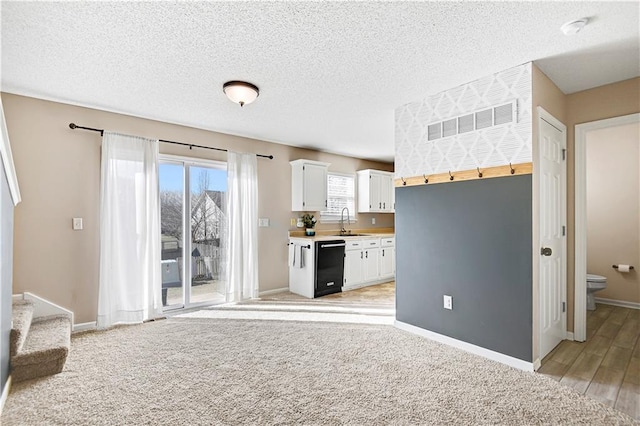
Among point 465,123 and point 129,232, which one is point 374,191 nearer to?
point 465,123

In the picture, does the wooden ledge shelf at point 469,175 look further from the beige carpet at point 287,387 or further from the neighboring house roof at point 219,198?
the neighboring house roof at point 219,198

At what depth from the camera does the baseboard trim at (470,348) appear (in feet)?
8.66

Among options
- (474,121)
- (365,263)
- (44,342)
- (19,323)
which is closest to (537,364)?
(474,121)

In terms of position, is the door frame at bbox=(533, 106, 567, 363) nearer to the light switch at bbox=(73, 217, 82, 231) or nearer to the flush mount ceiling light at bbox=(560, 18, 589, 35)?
the flush mount ceiling light at bbox=(560, 18, 589, 35)

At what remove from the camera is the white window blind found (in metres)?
6.26

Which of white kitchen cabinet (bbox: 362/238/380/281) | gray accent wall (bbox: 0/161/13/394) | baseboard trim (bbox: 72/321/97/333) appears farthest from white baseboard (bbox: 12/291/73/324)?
white kitchen cabinet (bbox: 362/238/380/281)

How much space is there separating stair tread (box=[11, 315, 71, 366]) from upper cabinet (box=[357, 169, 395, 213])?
5062 millimetres

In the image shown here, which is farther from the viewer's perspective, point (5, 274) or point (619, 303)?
point (619, 303)

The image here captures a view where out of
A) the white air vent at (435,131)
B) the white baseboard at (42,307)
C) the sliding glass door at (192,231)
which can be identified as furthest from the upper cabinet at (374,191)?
the white baseboard at (42,307)

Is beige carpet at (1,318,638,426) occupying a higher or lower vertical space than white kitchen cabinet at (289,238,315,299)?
lower

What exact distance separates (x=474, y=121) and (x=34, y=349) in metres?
4.27

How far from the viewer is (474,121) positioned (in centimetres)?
301

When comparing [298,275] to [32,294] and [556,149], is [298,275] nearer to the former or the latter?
[32,294]

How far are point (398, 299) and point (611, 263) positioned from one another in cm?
358
